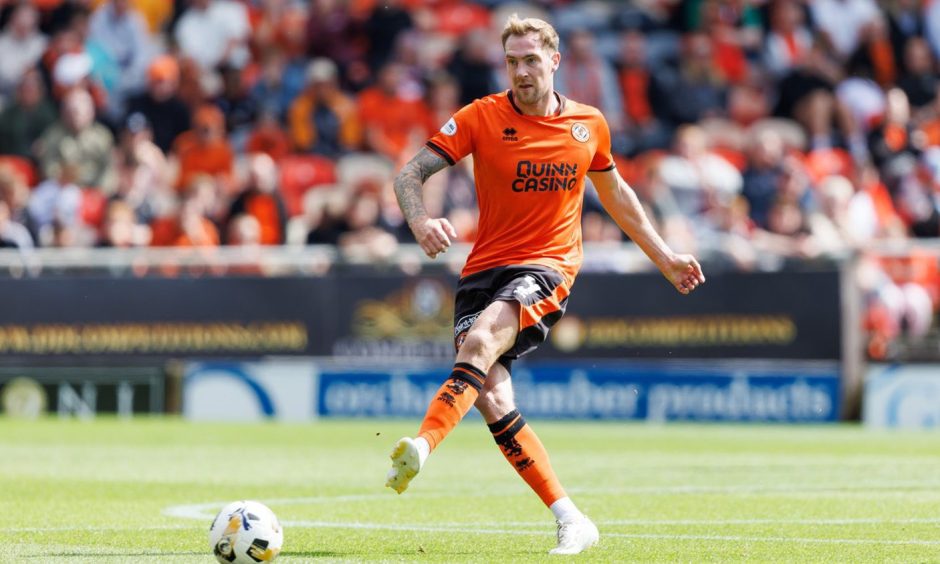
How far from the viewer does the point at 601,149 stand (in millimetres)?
8156

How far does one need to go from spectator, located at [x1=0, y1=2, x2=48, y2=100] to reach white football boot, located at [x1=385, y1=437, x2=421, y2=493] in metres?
18.6

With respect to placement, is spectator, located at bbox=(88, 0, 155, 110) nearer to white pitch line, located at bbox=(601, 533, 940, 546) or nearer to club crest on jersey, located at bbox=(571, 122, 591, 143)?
club crest on jersey, located at bbox=(571, 122, 591, 143)

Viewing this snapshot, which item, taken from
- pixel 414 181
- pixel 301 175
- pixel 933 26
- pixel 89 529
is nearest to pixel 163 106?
pixel 301 175

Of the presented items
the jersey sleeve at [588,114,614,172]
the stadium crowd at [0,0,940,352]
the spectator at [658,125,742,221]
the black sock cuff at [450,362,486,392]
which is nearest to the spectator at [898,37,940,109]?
the stadium crowd at [0,0,940,352]

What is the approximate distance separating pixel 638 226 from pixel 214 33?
16.9 m

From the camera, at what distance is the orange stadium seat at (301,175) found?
2116cm

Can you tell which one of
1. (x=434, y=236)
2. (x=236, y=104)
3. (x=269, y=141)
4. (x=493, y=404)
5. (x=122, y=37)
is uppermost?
(x=122, y=37)

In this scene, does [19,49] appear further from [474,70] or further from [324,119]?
[474,70]

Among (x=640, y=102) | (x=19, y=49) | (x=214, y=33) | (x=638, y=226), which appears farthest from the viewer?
(x=19, y=49)

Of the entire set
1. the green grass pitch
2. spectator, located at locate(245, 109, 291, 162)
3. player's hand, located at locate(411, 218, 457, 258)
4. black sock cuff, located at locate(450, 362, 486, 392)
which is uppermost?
spectator, located at locate(245, 109, 291, 162)

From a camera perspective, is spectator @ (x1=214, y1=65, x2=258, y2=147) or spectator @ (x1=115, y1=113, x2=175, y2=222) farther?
spectator @ (x1=214, y1=65, x2=258, y2=147)

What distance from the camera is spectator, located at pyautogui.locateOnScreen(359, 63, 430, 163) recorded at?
2155 centimetres

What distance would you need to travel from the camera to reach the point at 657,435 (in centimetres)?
1670

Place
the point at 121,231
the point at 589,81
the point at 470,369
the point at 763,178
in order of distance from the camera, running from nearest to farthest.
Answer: the point at 470,369, the point at 763,178, the point at 121,231, the point at 589,81
